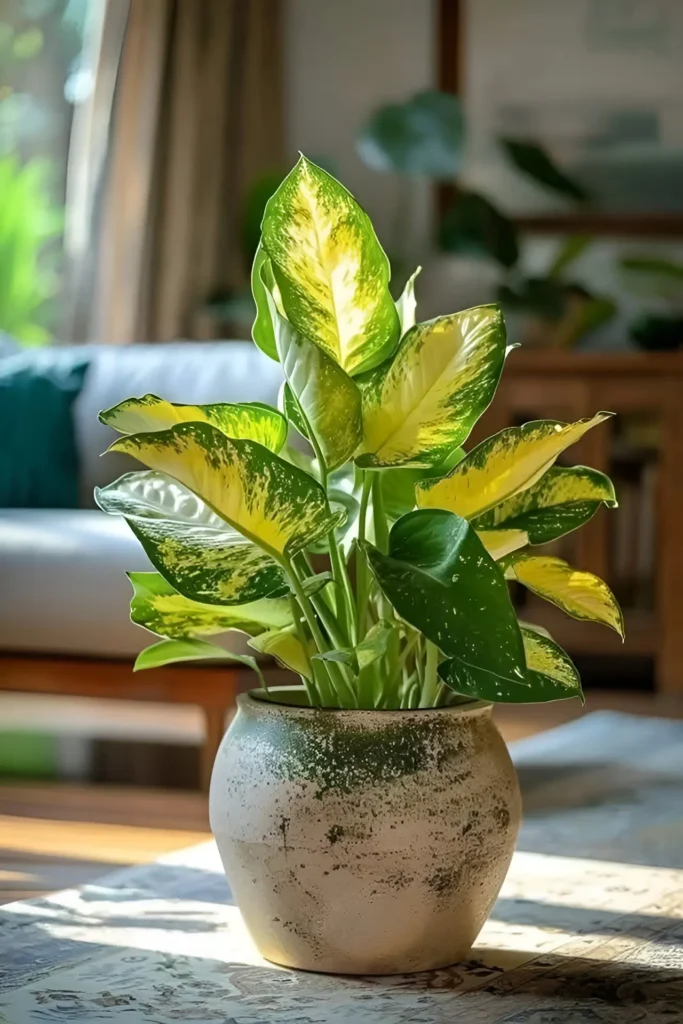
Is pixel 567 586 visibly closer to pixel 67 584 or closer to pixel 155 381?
pixel 67 584

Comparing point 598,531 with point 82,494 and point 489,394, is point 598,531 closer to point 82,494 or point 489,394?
point 82,494

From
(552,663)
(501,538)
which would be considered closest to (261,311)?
(501,538)

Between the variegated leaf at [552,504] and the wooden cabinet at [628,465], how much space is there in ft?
7.97

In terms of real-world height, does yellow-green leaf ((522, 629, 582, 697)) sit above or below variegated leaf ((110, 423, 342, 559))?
below

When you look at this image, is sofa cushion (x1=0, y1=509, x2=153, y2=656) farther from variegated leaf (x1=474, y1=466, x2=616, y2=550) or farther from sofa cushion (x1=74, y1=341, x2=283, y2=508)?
variegated leaf (x1=474, y1=466, x2=616, y2=550)

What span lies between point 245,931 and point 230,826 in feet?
0.85

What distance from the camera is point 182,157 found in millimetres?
4219

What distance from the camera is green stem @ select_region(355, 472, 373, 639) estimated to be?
1302 millimetres

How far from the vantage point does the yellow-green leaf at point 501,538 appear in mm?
1268

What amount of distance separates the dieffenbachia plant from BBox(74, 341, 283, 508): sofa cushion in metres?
1.33

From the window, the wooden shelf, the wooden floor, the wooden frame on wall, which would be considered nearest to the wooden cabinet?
the wooden shelf

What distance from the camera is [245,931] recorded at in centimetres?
151

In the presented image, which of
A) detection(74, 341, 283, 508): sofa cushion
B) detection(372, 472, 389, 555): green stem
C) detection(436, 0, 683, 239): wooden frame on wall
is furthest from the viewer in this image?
detection(436, 0, 683, 239): wooden frame on wall

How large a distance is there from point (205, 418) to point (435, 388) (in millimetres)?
197
